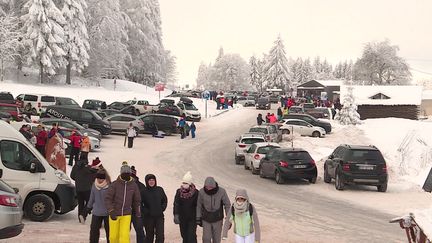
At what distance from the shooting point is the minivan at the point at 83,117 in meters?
34.4

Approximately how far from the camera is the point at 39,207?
494 inches

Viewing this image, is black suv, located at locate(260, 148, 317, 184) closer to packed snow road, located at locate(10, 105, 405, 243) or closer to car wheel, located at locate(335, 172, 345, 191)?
packed snow road, located at locate(10, 105, 405, 243)

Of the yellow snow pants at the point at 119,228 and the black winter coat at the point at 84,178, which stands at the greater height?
the black winter coat at the point at 84,178

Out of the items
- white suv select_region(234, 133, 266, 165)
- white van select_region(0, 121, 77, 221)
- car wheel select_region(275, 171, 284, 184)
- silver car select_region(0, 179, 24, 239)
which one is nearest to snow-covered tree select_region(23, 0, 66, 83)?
white suv select_region(234, 133, 266, 165)

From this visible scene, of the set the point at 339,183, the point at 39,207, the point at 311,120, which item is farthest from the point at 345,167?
the point at 311,120

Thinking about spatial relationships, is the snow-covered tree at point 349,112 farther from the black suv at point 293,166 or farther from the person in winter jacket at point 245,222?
the person in winter jacket at point 245,222

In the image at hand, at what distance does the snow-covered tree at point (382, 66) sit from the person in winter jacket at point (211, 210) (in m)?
121

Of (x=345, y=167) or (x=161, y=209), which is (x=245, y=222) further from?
(x=345, y=167)

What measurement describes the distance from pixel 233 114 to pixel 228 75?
11090 centimetres

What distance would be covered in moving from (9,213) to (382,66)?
124909 mm

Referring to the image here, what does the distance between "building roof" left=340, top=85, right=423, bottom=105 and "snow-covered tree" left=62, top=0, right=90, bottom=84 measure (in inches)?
1237

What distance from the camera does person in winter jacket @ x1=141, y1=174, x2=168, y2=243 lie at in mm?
9258

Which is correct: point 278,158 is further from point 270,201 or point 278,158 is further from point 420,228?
point 420,228

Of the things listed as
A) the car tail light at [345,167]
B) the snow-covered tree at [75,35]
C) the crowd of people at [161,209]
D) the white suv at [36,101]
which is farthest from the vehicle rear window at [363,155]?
the snow-covered tree at [75,35]
